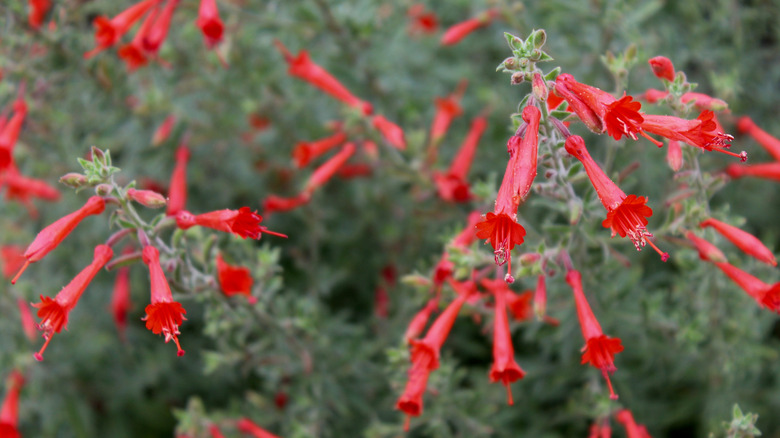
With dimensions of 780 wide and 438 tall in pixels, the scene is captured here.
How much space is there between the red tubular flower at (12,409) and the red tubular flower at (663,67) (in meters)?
4.22

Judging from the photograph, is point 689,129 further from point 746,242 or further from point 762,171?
point 762,171

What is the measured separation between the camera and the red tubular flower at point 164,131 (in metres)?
4.89

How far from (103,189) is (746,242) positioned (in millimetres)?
2903

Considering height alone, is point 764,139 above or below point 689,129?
above

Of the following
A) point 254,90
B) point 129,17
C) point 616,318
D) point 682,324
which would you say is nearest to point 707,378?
point 682,324

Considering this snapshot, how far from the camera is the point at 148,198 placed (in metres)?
2.87

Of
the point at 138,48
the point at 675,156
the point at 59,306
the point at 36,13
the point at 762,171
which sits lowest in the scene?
the point at 59,306

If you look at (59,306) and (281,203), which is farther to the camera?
(281,203)

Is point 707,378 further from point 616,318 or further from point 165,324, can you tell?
point 165,324

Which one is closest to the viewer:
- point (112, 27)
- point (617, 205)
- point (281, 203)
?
point (617, 205)

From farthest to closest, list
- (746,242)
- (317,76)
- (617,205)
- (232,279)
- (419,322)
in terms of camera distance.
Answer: (317,76)
(419,322)
(232,279)
(746,242)
(617,205)

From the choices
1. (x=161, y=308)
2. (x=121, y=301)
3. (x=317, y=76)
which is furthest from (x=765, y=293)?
(x=121, y=301)

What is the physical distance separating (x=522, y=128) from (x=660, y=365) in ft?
8.83

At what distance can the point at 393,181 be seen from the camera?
539 cm
